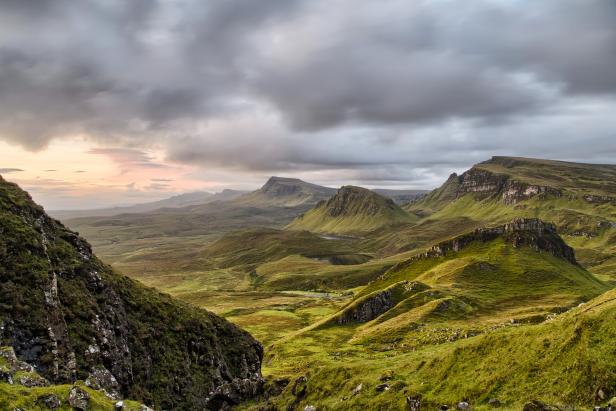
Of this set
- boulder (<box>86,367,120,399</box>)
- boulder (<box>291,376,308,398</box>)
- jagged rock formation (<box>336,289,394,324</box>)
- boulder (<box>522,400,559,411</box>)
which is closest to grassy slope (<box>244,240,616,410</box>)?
boulder (<box>291,376,308,398</box>)

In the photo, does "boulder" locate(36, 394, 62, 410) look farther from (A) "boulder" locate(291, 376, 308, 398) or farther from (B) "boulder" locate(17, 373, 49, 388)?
(A) "boulder" locate(291, 376, 308, 398)

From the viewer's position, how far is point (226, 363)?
221 ft

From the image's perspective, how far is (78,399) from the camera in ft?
104

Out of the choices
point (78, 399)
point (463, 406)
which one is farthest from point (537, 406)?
point (78, 399)

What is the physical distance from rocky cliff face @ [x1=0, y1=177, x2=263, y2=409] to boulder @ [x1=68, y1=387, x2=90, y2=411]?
11.2 metres

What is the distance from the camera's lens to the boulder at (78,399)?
31016mm

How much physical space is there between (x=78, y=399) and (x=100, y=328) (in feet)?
70.0

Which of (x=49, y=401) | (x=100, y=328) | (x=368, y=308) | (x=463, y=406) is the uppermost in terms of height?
(x=49, y=401)

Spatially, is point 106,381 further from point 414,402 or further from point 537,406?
point 537,406

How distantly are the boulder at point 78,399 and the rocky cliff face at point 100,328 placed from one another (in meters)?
11.2

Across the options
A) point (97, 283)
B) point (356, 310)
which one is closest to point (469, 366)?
point (97, 283)

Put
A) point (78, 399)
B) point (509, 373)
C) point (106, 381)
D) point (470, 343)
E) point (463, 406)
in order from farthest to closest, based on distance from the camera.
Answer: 1. point (470, 343)
2. point (106, 381)
3. point (509, 373)
4. point (463, 406)
5. point (78, 399)

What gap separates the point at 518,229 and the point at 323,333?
118 metres

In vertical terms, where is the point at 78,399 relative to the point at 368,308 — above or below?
above
